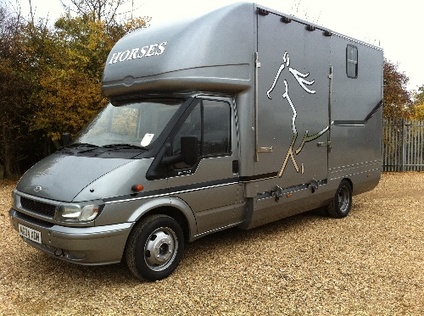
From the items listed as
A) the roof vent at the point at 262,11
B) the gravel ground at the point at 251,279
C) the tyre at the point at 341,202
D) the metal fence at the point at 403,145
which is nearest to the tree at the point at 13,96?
the gravel ground at the point at 251,279

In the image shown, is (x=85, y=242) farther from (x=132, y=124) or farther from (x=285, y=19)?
(x=285, y=19)

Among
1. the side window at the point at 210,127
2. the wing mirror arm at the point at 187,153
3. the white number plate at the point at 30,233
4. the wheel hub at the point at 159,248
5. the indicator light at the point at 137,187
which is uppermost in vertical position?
the side window at the point at 210,127

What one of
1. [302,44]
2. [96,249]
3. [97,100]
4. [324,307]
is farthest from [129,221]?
[97,100]

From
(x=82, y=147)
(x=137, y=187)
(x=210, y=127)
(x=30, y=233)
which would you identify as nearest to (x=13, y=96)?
(x=82, y=147)

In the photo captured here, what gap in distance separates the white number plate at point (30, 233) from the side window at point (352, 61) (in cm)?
592

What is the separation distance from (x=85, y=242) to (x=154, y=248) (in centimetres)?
81

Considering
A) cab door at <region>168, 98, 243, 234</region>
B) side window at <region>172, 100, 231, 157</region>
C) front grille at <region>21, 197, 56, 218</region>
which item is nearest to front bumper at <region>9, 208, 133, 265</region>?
front grille at <region>21, 197, 56, 218</region>

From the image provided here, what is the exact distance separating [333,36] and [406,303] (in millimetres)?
4717

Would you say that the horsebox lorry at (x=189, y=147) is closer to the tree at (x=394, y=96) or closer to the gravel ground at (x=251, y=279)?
the gravel ground at (x=251, y=279)

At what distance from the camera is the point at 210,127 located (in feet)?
16.3

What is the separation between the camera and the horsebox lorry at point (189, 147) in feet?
13.6

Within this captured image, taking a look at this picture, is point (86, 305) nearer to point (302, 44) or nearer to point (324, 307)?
point (324, 307)

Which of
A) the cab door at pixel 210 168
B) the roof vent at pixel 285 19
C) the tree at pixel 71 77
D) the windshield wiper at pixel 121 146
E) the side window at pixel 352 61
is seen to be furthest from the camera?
the tree at pixel 71 77

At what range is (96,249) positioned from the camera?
4008mm
